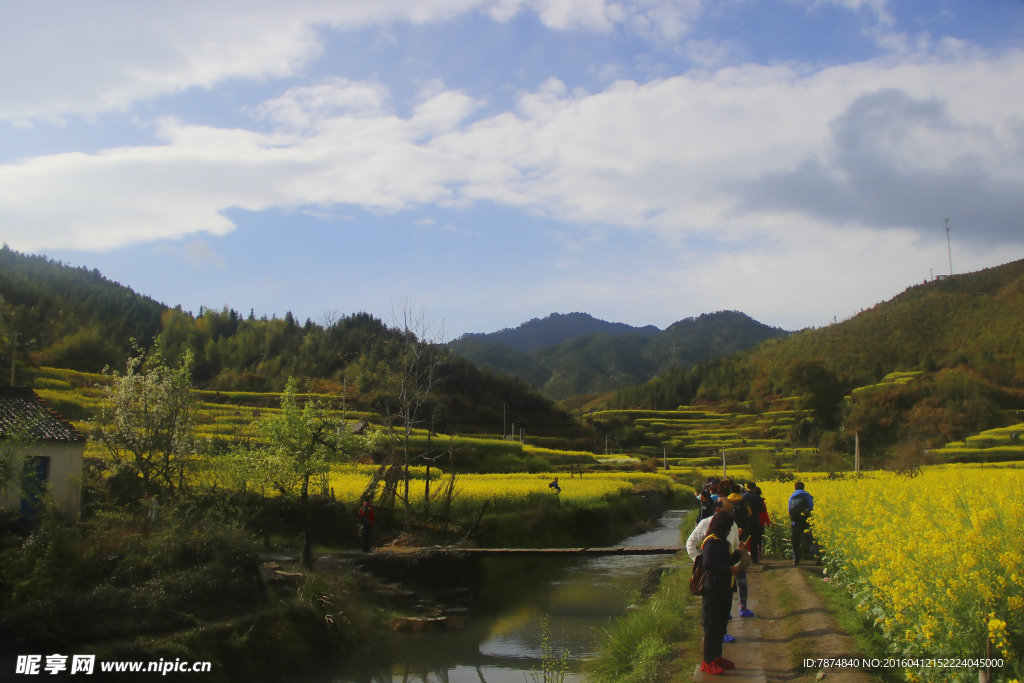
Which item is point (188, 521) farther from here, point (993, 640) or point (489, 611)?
point (993, 640)

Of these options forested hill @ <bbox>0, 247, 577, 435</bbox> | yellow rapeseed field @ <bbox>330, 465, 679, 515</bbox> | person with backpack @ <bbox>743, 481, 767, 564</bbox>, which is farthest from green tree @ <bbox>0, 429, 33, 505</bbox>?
forested hill @ <bbox>0, 247, 577, 435</bbox>

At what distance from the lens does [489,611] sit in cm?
2025

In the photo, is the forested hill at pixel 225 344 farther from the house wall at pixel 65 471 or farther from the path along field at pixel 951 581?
the path along field at pixel 951 581

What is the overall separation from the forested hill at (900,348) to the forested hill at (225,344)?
32.1 m

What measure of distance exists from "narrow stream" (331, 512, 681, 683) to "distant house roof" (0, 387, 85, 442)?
11284mm

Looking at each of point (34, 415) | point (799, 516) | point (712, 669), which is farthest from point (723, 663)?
point (34, 415)

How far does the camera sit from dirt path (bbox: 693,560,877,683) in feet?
22.8

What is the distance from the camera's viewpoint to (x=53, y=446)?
62.4 feet

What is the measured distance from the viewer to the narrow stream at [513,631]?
48.0ft

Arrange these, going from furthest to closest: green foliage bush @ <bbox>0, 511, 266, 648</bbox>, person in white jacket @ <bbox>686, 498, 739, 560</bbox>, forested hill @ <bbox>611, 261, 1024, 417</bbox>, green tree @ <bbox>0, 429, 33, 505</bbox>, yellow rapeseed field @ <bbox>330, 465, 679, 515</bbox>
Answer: forested hill @ <bbox>611, 261, 1024, 417</bbox> < yellow rapeseed field @ <bbox>330, 465, 679, 515</bbox> < green tree @ <bbox>0, 429, 33, 505</bbox> < green foliage bush @ <bbox>0, 511, 266, 648</bbox> < person in white jacket @ <bbox>686, 498, 739, 560</bbox>

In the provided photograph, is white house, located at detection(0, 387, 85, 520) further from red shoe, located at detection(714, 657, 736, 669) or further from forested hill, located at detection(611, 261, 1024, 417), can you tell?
forested hill, located at detection(611, 261, 1024, 417)

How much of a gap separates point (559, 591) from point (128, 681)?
13.6 m

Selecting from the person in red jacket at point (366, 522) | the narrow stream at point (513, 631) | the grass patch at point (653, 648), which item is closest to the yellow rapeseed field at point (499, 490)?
the narrow stream at point (513, 631)

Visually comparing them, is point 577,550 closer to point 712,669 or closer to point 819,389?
point 712,669
